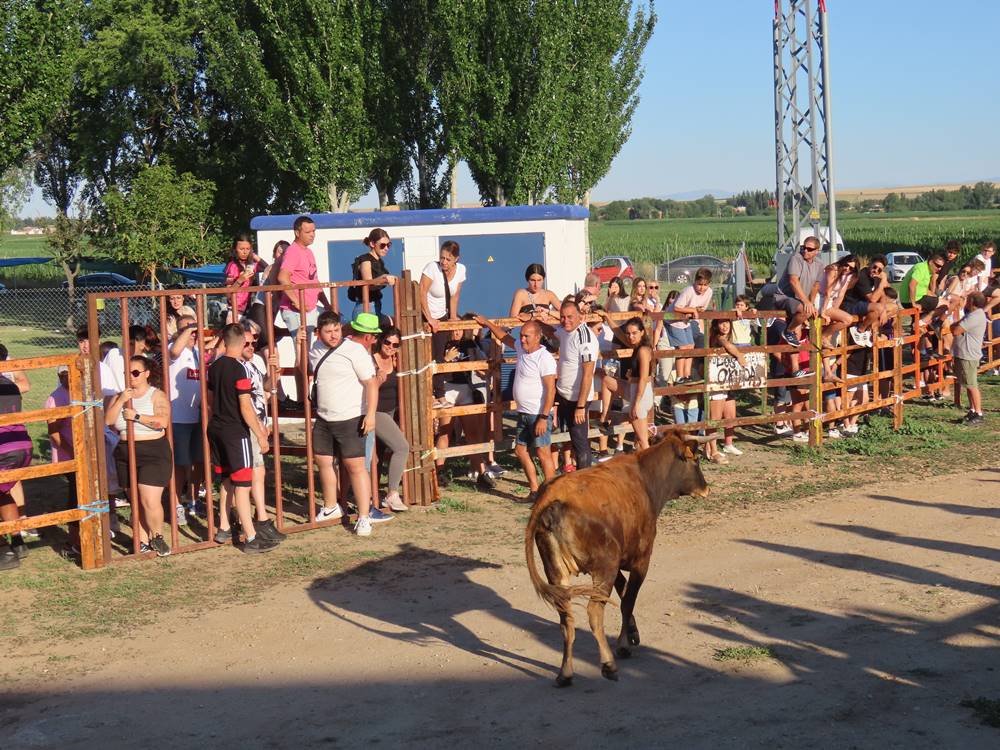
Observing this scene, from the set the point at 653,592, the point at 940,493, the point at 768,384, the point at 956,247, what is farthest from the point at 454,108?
the point at 653,592

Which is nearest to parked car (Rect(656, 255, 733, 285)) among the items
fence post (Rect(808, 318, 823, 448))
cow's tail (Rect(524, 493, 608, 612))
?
fence post (Rect(808, 318, 823, 448))

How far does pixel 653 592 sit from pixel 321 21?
86.5 feet

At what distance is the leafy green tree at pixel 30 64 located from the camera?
28547 mm

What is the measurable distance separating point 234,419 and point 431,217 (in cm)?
884

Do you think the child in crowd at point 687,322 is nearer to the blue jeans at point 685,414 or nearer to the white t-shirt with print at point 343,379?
the blue jeans at point 685,414

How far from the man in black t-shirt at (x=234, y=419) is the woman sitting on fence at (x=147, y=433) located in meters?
0.41

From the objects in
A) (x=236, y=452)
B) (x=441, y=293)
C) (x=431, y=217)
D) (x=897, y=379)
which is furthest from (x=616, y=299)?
(x=236, y=452)

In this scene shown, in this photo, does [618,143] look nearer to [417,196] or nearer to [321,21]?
[417,196]

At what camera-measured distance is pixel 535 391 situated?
1104 cm

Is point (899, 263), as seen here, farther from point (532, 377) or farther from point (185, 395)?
point (185, 395)

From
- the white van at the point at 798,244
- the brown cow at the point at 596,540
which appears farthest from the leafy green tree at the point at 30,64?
the brown cow at the point at 596,540

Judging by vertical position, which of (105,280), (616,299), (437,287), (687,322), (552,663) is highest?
(105,280)

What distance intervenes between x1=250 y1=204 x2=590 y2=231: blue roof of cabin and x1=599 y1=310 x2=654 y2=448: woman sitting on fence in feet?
18.3

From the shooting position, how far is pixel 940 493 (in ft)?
37.6
